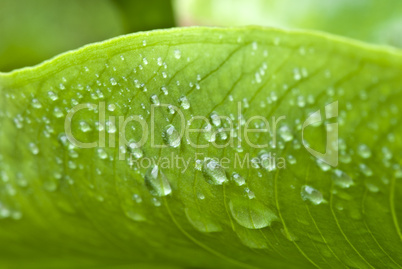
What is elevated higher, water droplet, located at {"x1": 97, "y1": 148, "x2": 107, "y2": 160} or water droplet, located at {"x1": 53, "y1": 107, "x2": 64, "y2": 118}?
water droplet, located at {"x1": 53, "y1": 107, "x2": 64, "y2": 118}

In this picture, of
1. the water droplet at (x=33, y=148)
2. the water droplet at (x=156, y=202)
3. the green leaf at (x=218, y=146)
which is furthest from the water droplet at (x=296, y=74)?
the water droplet at (x=33, y=148)

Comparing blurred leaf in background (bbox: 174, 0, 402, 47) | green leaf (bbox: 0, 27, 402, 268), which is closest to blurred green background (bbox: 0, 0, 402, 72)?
blurred leaf in background (bbox: 174, 0, 402, 47)

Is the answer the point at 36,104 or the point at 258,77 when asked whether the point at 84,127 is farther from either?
the point at 258,77

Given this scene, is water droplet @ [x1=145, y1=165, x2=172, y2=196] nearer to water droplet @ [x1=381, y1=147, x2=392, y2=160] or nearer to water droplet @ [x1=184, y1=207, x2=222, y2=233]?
water droplet @ [x1=184, y1=207, x2=222, y2=233]

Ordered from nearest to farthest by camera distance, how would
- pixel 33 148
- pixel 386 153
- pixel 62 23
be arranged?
1. pixel 386 153
2. pixel 33 148
3. pixel 62 23

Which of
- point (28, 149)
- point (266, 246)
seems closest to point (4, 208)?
point (28, 149)

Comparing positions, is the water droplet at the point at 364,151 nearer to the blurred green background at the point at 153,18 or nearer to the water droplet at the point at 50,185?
the water droplet at the point at 50,185

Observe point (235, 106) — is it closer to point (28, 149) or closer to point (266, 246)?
point (266, 246)

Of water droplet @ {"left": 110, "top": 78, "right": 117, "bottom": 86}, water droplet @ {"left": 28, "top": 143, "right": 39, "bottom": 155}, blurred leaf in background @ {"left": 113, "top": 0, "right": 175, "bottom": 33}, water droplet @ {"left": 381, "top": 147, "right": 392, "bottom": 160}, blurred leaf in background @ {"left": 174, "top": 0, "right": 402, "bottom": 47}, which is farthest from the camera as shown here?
blurred leaf in background @ {"left": 113, "top": 0, "right": 175, "bottom": 33}

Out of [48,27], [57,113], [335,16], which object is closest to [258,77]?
[57,113]
